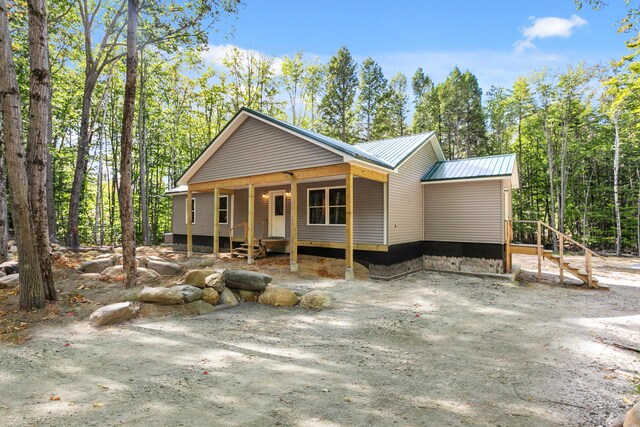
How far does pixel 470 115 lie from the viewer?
85.0 feet

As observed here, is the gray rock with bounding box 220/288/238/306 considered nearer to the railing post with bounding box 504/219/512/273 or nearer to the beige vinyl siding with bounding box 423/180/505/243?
the beige vinyl siding with bounding box 423/180/505/243

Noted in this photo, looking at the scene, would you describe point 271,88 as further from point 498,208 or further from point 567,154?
point 567,154

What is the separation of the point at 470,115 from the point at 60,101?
2882 centimetres

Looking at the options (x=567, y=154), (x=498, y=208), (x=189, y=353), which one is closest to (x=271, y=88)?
(x=498, y=208)

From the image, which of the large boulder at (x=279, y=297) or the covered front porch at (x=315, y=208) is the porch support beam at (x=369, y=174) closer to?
the covered front porch at (x=315, y=208)

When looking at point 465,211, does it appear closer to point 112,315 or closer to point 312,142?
point 312,142

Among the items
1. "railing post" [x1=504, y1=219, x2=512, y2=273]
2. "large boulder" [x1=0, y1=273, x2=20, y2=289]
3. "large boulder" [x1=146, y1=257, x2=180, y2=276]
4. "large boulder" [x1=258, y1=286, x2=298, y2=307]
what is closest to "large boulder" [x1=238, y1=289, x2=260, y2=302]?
"large boulder" [x1=258, y1=286, x2=298, y2=307]

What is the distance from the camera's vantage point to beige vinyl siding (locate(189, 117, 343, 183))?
10.3 meters

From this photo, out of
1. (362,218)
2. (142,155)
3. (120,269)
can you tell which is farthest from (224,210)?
(362,218)

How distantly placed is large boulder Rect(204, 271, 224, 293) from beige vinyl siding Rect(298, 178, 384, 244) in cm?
522

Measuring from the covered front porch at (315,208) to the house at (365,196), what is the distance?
4cm

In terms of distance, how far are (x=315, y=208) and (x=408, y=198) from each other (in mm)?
3579

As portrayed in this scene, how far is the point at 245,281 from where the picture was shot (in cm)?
739

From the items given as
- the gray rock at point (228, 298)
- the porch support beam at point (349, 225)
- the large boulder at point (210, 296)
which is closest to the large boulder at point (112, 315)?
the large boulder at point (210, 296)
